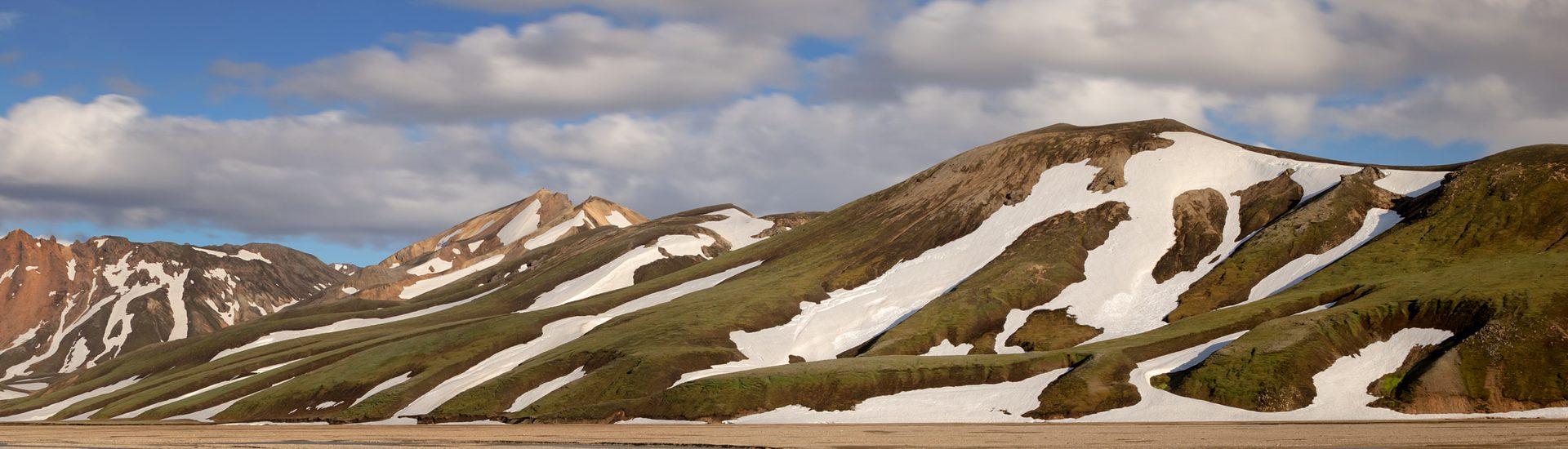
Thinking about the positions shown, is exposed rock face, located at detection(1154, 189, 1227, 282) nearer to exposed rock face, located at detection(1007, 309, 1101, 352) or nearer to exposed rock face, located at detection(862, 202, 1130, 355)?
exposed rock face, located at detection(862, 202, 1130, 355)

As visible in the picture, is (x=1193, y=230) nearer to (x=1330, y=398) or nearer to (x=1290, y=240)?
(x=1290, y=240)

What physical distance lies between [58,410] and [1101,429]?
156 m

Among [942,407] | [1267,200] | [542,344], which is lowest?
[942,407]

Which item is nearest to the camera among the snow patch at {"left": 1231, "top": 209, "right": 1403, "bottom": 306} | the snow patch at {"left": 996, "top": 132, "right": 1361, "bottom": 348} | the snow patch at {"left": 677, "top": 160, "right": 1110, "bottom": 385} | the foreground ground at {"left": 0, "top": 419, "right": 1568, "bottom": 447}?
the foreground ground at {"left": 0, "top": 419, "right": 1568, "bottom": 447}

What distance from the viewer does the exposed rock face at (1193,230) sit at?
129m

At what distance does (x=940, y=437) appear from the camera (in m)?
63.1

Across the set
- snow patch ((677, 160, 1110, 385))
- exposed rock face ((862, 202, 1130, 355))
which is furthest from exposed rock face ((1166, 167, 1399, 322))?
snow patch ((677, 160, 1110, 385))

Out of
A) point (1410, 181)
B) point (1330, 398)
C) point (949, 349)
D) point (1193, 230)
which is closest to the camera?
point (1330, 398)

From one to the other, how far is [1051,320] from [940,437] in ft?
199

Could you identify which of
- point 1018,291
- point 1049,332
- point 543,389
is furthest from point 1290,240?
point 543,389

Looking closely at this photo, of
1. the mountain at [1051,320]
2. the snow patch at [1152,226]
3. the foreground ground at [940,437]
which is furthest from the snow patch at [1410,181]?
the foreground ground at [940,437]

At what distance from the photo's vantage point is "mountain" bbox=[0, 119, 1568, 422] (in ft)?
274

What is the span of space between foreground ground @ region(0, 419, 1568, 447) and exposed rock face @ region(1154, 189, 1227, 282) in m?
56.9

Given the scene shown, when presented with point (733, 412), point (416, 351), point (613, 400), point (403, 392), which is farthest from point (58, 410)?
point (733, 412)
